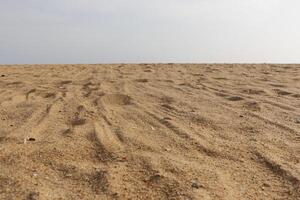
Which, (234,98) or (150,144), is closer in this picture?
(150,144)

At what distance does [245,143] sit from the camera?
3553 mm

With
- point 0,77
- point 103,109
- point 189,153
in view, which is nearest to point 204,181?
point 189,153

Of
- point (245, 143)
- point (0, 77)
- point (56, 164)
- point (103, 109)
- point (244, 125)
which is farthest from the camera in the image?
point (0, 77)

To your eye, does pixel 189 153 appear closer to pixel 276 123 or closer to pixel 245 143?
pixel 245 143

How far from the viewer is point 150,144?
353 cm

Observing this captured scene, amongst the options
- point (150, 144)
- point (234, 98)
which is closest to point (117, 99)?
point (234, 98)

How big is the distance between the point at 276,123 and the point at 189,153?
48.6 inches

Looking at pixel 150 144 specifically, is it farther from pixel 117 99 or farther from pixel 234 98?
pixel 234 98

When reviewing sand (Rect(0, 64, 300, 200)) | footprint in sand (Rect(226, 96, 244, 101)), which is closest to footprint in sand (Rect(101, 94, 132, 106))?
sand (Rect(0, 64, 300, 200))

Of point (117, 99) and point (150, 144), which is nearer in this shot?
point (150, 144)

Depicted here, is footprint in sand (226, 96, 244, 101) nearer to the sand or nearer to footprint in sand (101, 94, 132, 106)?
the sand

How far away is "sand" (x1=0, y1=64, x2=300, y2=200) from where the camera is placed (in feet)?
8.75

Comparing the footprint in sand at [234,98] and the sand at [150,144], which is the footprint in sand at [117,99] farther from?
the footprint in sand at [234,98]

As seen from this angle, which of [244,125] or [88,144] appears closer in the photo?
[88,144]
